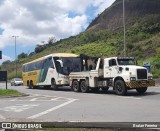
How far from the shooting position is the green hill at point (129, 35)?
218ft

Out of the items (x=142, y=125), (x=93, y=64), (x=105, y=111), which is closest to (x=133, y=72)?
(x=93, y=64)

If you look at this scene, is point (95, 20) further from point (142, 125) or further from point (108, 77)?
point (142, 125)

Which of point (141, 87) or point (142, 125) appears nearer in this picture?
point (142, 125)

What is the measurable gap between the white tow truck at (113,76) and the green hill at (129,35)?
1556 centimetres

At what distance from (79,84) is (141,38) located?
181ft

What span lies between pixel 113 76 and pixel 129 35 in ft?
216

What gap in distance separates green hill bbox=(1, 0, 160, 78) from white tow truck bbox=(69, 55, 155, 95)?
1556cm

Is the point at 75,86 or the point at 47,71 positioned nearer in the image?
the point at 75,86

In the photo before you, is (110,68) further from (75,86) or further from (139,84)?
(75,86)

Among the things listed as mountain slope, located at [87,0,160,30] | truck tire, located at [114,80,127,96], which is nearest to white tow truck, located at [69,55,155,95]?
truck tire, located at [114,80,127,96]

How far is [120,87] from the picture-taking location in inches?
986

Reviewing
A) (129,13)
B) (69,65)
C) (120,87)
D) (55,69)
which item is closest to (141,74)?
(120,87)

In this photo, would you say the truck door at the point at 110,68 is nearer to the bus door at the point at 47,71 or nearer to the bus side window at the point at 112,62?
the bus side window at the point at 112,62

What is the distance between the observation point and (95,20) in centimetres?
14050
